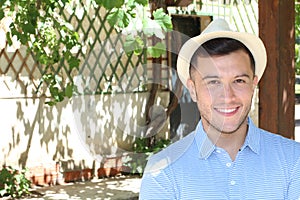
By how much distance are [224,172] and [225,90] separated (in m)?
0.20

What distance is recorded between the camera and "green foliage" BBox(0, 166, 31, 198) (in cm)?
573

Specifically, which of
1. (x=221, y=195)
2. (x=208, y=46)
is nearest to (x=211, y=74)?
(x=208, y=46)

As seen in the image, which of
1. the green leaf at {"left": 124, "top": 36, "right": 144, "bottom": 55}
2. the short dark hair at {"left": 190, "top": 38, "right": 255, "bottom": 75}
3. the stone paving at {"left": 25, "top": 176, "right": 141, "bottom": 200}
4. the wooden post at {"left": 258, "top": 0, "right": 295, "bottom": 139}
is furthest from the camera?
the stone paving at {"left": 25, "top": 176, "right": 141, "bottom": 200}

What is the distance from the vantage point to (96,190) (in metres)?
5.98

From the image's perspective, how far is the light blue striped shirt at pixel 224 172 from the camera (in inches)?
60.5

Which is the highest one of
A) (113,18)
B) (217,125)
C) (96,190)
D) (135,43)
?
(113,18)

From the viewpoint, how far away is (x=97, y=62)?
6.35m

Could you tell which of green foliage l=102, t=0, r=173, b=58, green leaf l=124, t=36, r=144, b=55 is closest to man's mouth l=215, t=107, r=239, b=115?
green foliage l=102, t=0, r=173, b=58

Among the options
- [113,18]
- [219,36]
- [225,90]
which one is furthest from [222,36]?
[113,18]

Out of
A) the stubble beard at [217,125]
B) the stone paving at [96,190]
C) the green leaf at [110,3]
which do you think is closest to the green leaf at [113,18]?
the green leaf at [110,3]

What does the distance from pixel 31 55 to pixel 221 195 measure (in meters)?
4.84

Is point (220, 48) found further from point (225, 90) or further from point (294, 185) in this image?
point (294, 185)

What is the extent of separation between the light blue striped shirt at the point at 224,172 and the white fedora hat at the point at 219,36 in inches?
7.6

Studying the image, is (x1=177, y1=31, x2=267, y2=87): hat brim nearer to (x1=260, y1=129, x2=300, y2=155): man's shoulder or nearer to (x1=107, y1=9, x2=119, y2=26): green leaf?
(x1=260, y1=129, x2=300, y2=155): man's shoulder
